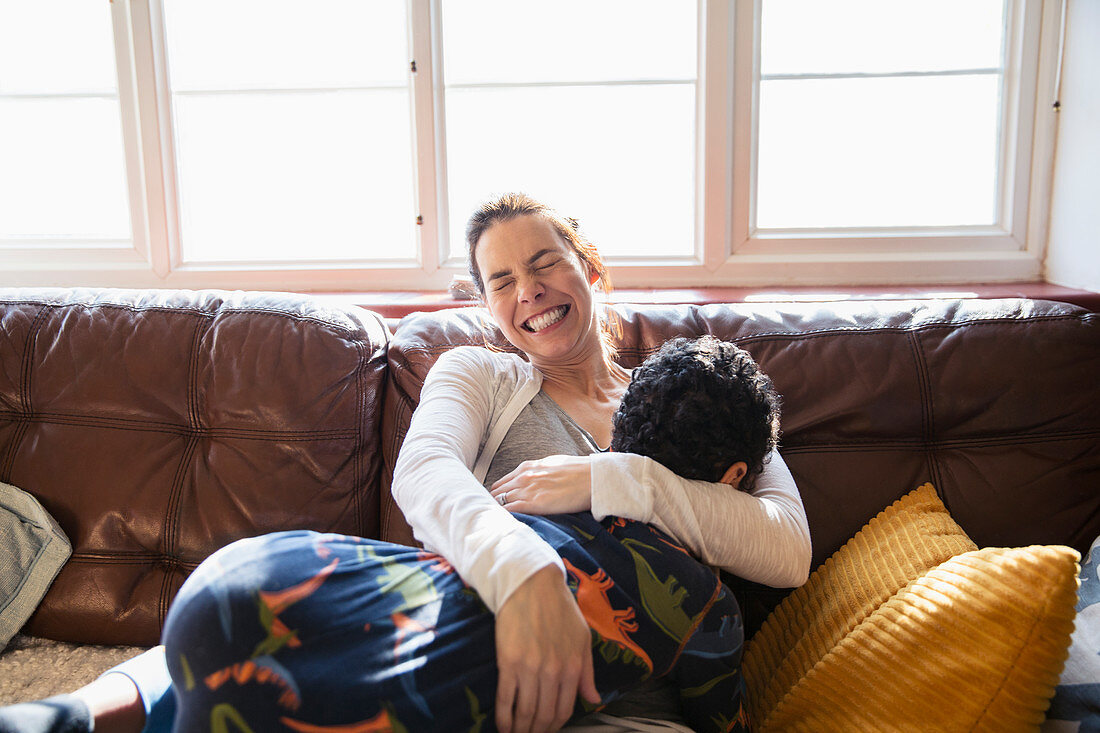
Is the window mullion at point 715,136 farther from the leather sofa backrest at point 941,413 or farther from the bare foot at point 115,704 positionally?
the bare foot at point 115,704

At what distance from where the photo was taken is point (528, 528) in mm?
954

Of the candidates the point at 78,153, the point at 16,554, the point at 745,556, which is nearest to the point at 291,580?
the point at 745,556

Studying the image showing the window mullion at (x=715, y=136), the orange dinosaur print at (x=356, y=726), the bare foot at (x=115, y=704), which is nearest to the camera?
the orange dinosaur print at (x=356, y=726)

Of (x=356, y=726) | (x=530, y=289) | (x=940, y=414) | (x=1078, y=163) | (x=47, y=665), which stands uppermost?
(x=1078, y=163)

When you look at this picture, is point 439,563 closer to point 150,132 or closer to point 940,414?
point 940,414

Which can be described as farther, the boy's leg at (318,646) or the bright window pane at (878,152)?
the bright window pane at (878,152)

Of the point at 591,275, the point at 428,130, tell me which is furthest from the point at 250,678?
the point at 428,130

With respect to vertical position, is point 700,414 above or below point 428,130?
below

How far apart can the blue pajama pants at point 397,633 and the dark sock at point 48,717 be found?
7.4 inches

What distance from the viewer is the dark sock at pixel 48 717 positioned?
0.80 metres

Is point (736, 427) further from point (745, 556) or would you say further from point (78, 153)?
point (78, 153)

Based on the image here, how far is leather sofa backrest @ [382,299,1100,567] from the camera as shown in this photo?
1412mm

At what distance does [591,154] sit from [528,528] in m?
1.51

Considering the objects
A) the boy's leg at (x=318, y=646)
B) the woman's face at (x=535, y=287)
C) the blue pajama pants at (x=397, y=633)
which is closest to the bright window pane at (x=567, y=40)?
the woman's face at (x=535, y=287)
